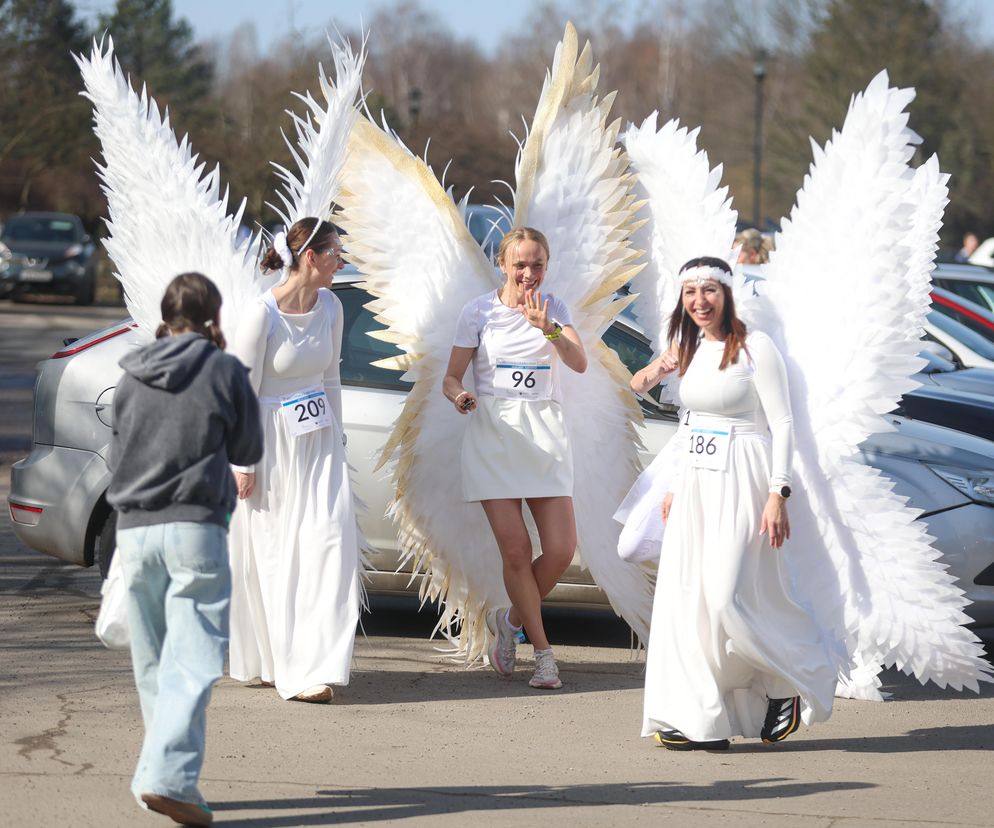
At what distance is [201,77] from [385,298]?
5751 centimetres

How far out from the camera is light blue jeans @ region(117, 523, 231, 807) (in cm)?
461

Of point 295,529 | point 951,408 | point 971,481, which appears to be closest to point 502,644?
point 295,529

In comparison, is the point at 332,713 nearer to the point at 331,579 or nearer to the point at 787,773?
the point at 331,579

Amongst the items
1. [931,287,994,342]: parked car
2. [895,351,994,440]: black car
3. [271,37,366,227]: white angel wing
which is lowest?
[895,351,994,440]: black car

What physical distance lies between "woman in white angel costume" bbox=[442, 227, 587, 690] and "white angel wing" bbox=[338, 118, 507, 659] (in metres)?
0.23

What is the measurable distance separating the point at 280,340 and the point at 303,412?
31 centimetres

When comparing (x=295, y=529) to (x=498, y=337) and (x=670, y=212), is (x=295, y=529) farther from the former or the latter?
(x=670, y=212)

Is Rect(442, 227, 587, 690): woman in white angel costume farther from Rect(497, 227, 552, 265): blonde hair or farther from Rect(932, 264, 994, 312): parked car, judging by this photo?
Rect(932, 264, 994, 312): parked car

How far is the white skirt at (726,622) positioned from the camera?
579 centimetres

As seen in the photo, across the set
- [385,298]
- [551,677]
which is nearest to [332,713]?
[551,677]

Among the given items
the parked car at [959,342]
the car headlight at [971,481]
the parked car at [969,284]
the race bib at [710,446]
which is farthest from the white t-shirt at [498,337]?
the parked car at [969,284]

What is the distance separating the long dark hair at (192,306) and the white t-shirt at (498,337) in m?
2.11

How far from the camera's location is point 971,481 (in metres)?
7.20

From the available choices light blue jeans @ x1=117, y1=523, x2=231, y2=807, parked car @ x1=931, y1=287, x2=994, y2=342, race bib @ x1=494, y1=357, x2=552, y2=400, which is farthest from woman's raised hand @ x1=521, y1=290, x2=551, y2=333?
parked car @ x1=931, y1=287, x2=994, y2=342
